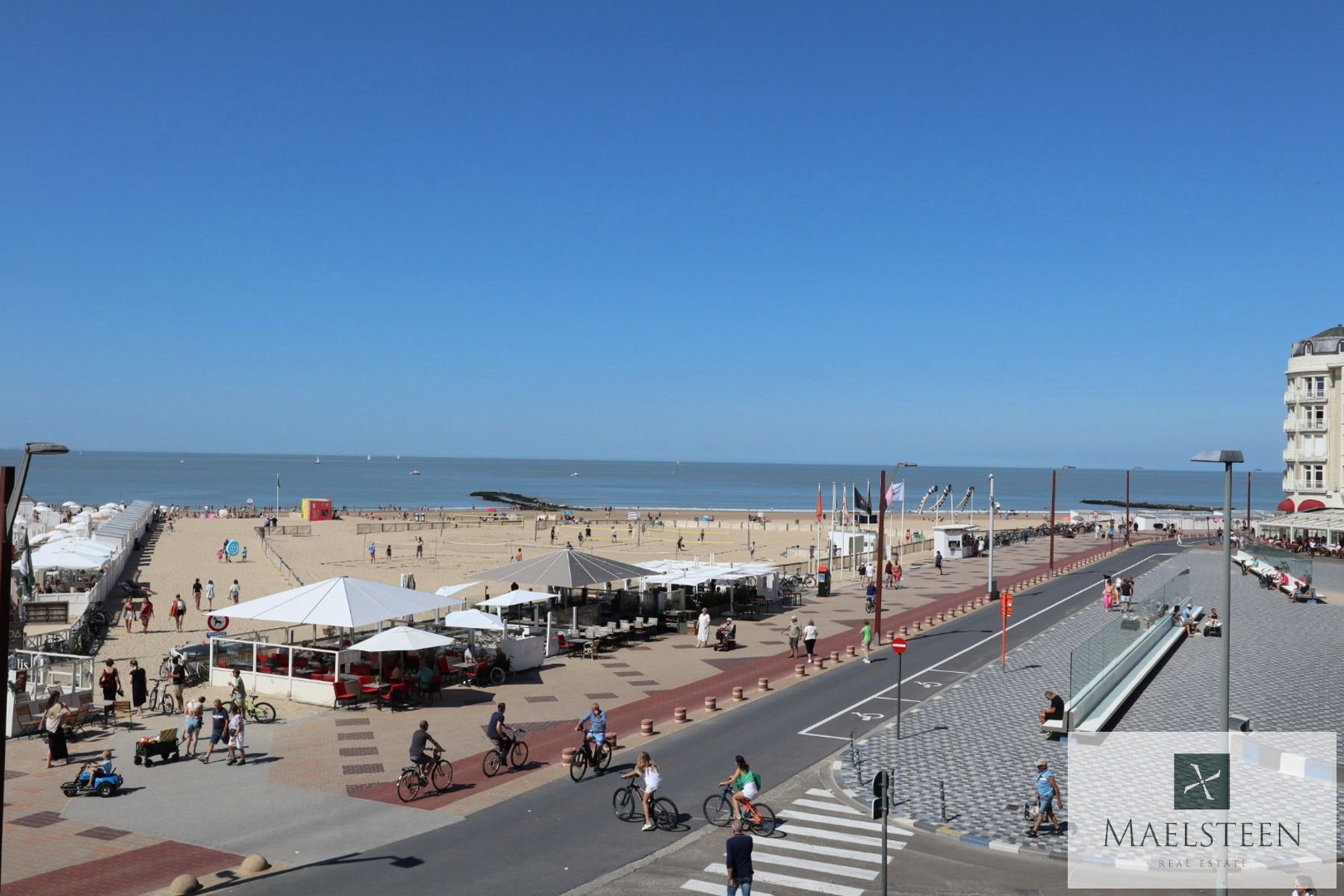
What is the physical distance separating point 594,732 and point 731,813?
12.0ft

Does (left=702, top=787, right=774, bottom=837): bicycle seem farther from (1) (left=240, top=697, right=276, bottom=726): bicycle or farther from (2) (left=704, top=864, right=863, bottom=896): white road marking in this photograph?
(1) (left=240, top=697, right=276, bottom=726): bicycle

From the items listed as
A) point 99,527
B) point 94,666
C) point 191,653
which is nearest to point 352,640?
point 191,653

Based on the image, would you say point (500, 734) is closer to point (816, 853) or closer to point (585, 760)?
point (585, 760)

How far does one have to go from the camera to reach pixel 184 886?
13.2 m

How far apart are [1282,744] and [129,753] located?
23341mm

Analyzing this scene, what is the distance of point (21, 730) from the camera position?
21547 millimetres

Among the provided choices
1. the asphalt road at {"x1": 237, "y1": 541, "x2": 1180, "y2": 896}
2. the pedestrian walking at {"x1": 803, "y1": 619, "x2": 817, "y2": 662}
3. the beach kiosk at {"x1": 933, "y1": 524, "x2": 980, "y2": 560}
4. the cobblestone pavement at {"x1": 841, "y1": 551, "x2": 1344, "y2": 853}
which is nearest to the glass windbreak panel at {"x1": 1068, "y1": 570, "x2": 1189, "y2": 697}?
the cobblestone pavement at {"x1": 841, "y1": 551, "x2": 1344, "y2": 853}

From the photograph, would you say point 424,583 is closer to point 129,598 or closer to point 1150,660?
point 129,598

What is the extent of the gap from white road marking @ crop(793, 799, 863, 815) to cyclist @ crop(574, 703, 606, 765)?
3831 millimetres

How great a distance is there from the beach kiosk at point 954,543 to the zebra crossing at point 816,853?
49934mm

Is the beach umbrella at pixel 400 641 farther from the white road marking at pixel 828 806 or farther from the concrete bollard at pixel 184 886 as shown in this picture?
the white road marking at pixel 828 806

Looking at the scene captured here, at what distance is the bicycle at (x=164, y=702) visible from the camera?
23.6 m

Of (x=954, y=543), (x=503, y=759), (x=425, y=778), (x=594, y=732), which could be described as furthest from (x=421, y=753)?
(x=954, y=543)

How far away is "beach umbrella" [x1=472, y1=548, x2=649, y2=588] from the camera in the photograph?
32062 millimetres
